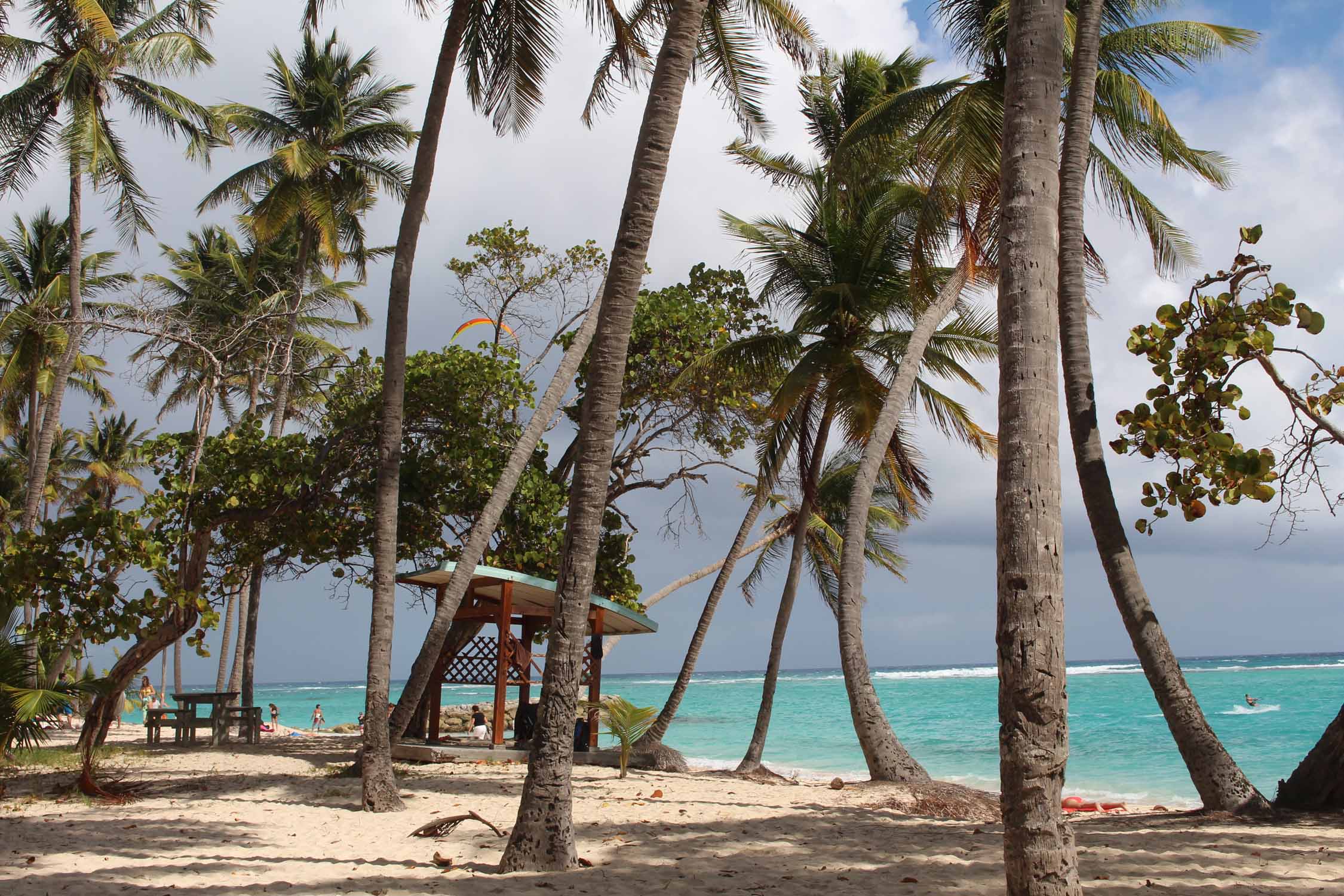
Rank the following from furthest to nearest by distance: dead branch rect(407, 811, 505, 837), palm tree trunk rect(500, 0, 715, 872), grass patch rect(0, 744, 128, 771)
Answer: grass patch rect(0, 744, 128, 771) → dead branch rect(407, 811, 505, 837) → palm tree trunk rect(500, 0, 715, 872)

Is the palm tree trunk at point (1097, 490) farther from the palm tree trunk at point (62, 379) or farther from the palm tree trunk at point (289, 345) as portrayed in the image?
the palm tree trunk at point (62, 379)

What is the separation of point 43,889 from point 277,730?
2668 centimetres

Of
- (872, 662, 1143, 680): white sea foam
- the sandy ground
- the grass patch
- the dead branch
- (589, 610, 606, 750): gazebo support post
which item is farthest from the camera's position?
(872, 662, 1143, 680): white sea foam

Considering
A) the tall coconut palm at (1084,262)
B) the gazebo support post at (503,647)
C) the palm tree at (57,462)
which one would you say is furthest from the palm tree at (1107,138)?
the palm tree at (57,462)

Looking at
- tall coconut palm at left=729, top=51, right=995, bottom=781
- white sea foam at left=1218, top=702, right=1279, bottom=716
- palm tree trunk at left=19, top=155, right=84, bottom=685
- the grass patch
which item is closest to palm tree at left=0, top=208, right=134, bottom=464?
palm tree trunk at left=19, top=155, right=84, bottom=685

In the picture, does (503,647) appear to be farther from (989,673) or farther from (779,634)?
(989,673)

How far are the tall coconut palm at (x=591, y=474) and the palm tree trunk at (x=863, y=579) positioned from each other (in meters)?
5.91

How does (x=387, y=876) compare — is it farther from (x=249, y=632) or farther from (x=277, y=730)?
(x=277, y=730)

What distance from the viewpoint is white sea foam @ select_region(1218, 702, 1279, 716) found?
126 feet

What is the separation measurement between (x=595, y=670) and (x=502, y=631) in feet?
7.21

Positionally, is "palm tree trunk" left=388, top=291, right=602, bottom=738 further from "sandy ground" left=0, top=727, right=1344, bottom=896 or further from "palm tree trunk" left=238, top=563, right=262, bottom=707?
"palm tree trunk" left=238, top=563, right=262, bottom=707

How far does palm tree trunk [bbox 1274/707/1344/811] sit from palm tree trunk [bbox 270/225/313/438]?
11267 millimetres

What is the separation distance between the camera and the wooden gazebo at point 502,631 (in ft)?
43.7

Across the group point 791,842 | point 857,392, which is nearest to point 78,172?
point 857,392
